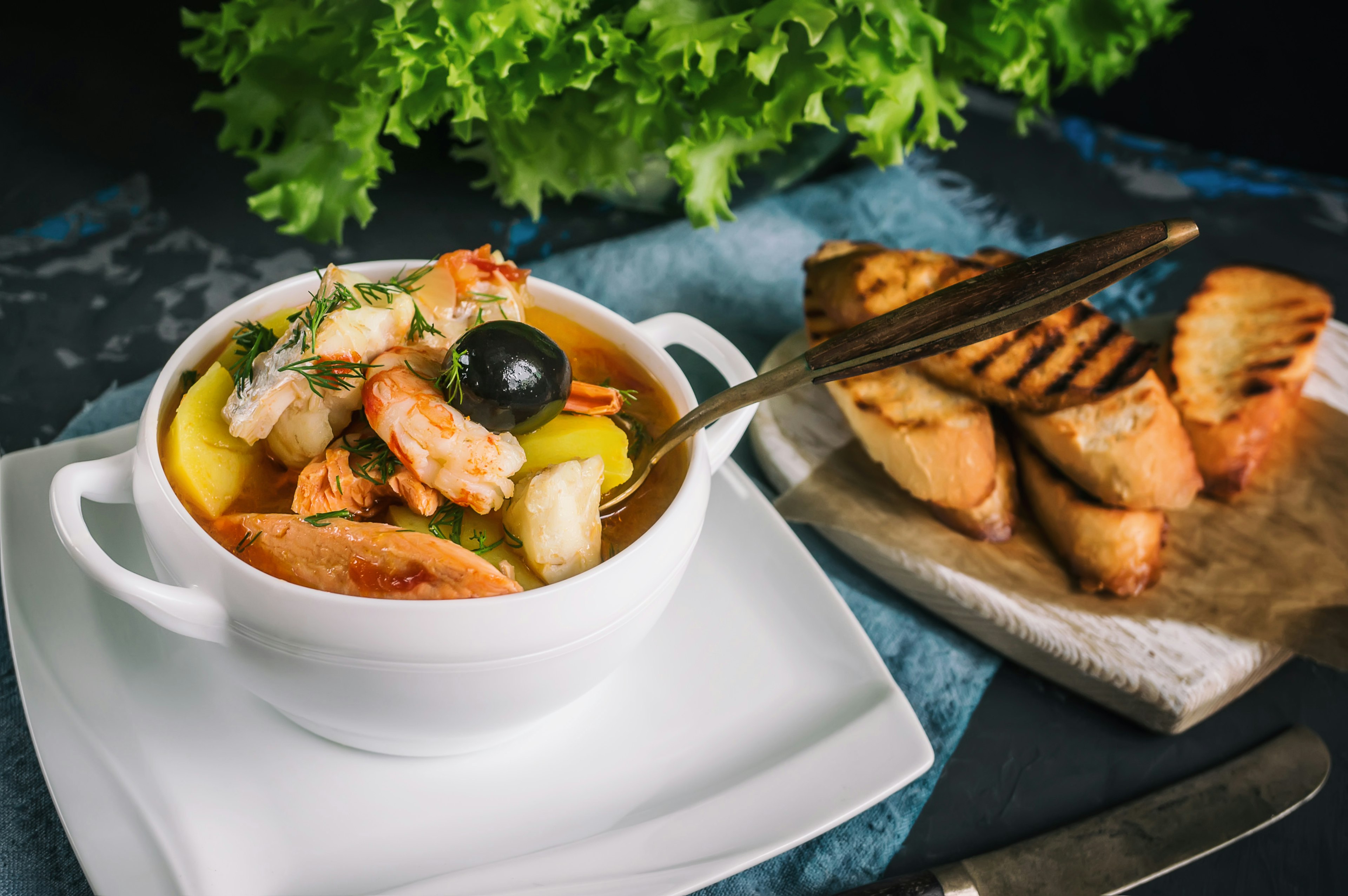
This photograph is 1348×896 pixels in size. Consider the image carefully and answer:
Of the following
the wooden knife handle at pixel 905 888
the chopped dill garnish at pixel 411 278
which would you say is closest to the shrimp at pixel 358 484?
the chopped dill garnish at pixel 411 278

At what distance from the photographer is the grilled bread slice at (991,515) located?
219 cm

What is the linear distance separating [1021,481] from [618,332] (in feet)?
4.03

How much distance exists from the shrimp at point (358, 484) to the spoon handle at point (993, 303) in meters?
0.60

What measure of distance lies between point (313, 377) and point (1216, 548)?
2.04 meters

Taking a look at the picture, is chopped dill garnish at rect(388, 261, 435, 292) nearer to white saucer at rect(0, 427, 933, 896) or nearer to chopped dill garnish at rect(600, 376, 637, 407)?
chopped dill garnish at rect(600, 376, 637, 407)

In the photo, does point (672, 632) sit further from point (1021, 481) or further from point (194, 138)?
point (194, 138)

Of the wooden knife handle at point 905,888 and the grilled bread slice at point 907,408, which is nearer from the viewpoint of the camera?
the wooden knife handle at point 905,888

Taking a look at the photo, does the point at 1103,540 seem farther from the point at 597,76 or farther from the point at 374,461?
the point at 597,76

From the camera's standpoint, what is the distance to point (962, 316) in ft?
4.68

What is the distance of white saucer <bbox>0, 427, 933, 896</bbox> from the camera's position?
1360 mm

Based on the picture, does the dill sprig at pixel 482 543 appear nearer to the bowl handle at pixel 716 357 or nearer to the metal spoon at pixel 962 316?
the metal spoon at pixel 962 316

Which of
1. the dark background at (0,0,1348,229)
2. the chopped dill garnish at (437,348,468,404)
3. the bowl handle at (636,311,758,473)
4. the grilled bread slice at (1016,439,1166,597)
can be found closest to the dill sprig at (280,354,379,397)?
the chopped dill garnish at (437,348,468,404)

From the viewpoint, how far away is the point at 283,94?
8.49 ft

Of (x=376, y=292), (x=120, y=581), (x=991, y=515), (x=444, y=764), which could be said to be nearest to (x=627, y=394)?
(x=376, y=292)
